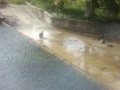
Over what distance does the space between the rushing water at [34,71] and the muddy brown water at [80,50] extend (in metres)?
0.73

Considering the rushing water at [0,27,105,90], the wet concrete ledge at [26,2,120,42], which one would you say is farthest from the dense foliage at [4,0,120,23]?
the rushing water at [0,27,105,90]

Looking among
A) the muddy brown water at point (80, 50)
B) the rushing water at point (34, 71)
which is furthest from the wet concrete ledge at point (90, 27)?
the rushing water at point (34, 71)

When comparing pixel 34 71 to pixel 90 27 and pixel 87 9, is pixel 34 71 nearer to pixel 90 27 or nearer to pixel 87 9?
pixel 90 27

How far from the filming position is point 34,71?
762 inches

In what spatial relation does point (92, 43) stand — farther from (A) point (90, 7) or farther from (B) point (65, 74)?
(B) point (65, 74)

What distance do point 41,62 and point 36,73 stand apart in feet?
6.30

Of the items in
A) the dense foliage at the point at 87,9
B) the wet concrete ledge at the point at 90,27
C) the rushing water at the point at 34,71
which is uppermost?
the dense foliage at the point at 87,9

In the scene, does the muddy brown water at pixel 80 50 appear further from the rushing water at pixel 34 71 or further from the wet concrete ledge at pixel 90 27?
the rushing water at pixel 34 71

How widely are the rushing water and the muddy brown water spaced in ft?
2.40

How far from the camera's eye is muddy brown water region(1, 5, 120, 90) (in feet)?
63.8

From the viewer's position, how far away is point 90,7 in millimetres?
28672

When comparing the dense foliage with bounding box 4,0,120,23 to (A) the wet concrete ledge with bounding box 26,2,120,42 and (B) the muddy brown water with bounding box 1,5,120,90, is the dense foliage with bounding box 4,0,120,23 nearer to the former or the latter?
(A) the wet concrete ledge with bounding box 26,2,120,42

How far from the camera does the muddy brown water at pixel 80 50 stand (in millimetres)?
19453

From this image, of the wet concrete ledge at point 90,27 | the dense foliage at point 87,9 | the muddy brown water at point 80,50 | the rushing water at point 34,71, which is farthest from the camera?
the dense foliage at point 87,9
